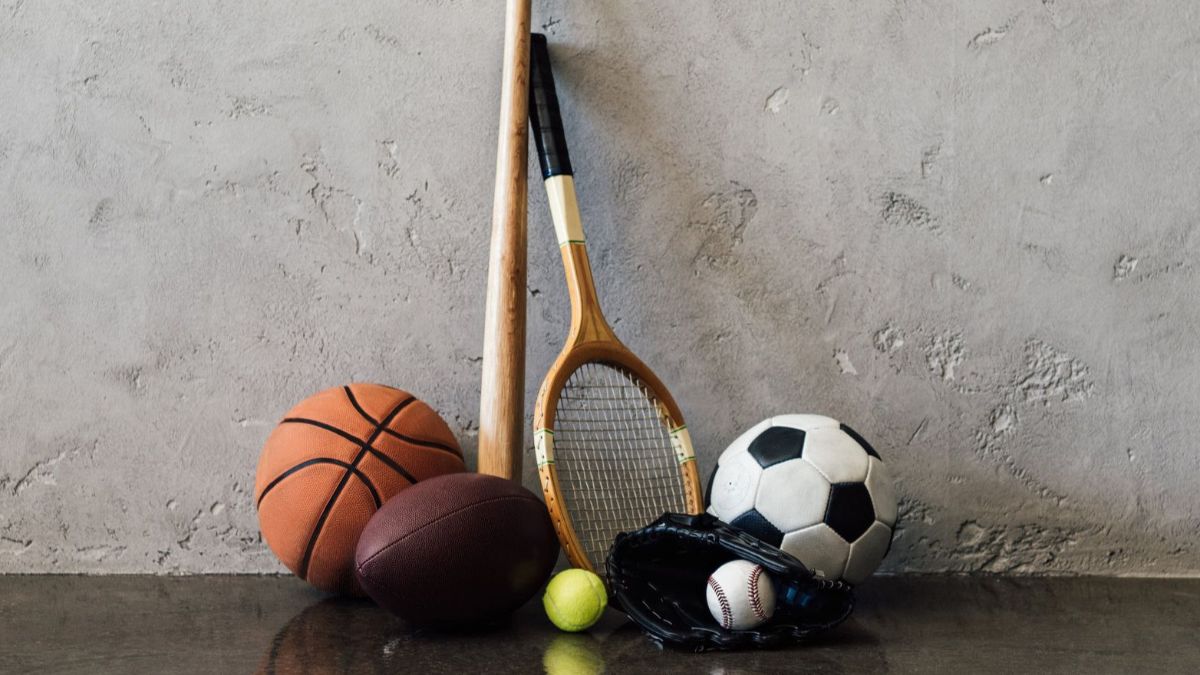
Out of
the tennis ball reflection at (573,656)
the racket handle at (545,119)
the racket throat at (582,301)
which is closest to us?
the tennis ball reflection at (573,656)

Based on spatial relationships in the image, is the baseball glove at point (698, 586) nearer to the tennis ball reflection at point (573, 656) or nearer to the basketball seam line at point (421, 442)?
the tennis ball reflection at point (573, 656)

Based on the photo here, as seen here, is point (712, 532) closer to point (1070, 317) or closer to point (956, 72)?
point (1070, 317)

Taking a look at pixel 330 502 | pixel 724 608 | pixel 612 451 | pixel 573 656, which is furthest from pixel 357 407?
pixel 724 608

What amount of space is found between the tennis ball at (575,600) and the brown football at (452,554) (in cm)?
4

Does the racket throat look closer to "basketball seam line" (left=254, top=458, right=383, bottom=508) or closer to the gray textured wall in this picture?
the gray textured wall

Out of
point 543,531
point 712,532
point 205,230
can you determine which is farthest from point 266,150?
point 712,532

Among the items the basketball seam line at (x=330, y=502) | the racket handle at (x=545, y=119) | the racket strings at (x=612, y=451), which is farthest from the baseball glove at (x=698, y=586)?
the racket handle at (x=545, y=119)

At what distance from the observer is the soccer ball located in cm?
190

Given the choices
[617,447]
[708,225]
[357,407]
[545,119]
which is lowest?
[617,447]

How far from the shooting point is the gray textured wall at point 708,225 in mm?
2262

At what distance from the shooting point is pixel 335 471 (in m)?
1.91

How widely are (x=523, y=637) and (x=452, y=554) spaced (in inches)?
8.4

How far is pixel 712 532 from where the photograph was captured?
1.77m

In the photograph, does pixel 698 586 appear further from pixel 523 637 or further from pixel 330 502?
pixel 330 502
